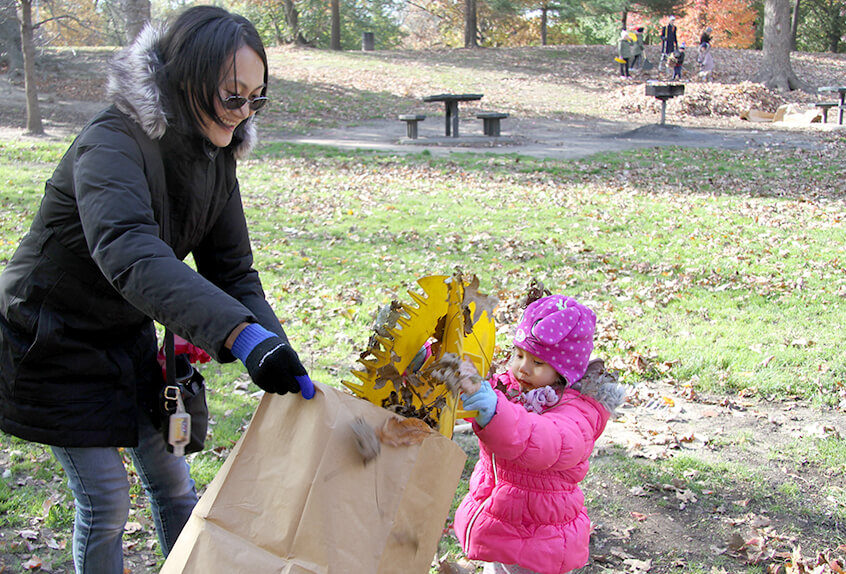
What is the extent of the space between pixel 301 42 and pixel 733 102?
1959cm

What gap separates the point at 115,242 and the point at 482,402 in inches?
38.2

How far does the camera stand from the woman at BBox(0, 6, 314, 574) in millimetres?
1857

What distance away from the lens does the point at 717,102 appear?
20.6 m

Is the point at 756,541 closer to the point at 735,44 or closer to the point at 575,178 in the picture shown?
the point at 575,178

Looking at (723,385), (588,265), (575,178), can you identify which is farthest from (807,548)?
(575,178)

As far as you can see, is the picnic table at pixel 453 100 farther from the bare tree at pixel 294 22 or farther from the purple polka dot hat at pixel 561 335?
the bare tree at pixel 294 22

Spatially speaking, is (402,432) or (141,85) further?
(141,85)

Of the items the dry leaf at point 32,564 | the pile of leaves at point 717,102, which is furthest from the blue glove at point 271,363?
the pile of leaves at point 717,102

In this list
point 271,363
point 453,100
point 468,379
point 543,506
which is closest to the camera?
point 271,363

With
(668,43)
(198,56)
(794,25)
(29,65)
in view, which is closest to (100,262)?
(198,56)

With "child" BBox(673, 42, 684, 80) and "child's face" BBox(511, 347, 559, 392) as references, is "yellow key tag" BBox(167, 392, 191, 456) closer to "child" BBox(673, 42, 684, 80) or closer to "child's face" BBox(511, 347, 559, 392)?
"child's face" BBox(511, 347, 559, 392)

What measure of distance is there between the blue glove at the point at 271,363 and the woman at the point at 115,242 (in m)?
0.34

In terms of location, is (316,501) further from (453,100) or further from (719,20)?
(719,20)

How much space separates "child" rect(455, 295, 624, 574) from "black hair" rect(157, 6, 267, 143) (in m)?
1.14
